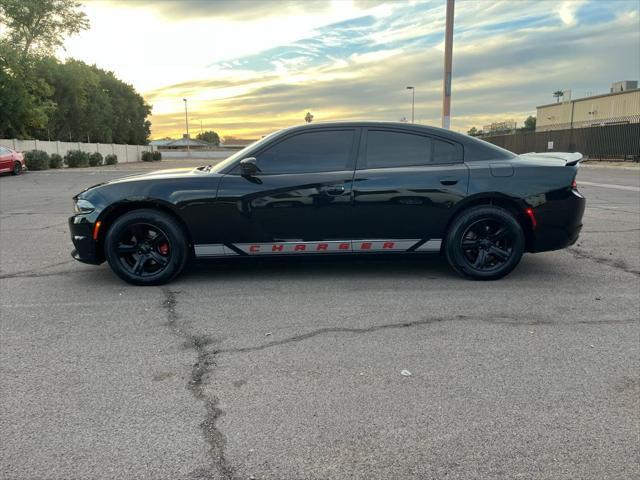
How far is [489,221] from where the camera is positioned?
16.5 feet

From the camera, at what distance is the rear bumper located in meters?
4.99

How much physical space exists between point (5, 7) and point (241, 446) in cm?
4515

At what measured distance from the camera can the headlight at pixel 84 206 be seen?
16.1 feet

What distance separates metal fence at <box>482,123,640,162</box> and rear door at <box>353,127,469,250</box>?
93.4 ft

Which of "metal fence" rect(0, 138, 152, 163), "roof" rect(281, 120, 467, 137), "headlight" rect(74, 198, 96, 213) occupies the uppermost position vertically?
"metal fence" rect(0, 138, 152, 163)

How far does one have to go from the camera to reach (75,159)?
3847 cm

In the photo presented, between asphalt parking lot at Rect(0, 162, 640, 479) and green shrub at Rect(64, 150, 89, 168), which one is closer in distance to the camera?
asphalt parking lot at Rect(0, 162, 640, 479)

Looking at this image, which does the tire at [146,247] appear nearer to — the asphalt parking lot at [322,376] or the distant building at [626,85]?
the asphalt parking lot at [322,376]

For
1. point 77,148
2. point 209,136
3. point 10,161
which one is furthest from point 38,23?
point 209,136

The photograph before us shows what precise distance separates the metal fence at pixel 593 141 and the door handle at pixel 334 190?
29.2m

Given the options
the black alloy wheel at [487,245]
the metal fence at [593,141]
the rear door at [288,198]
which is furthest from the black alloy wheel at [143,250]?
the metal fence at [593,141]

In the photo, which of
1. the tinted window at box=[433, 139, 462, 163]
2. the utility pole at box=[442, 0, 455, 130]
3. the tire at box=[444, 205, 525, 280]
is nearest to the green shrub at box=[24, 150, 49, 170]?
the utility pole at box=[442, 0, 455, 130]

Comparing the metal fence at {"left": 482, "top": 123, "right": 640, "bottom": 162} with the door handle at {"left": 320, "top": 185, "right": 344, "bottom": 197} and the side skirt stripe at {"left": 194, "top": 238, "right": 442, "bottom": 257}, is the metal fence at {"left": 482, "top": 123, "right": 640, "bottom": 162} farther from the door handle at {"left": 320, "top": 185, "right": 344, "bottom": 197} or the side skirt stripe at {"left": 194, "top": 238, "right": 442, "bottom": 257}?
the door handle at {"left": 320, "top": 185, "right": 344, "bottom": 197}

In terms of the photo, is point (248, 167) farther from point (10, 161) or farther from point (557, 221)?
point (10, 161)
